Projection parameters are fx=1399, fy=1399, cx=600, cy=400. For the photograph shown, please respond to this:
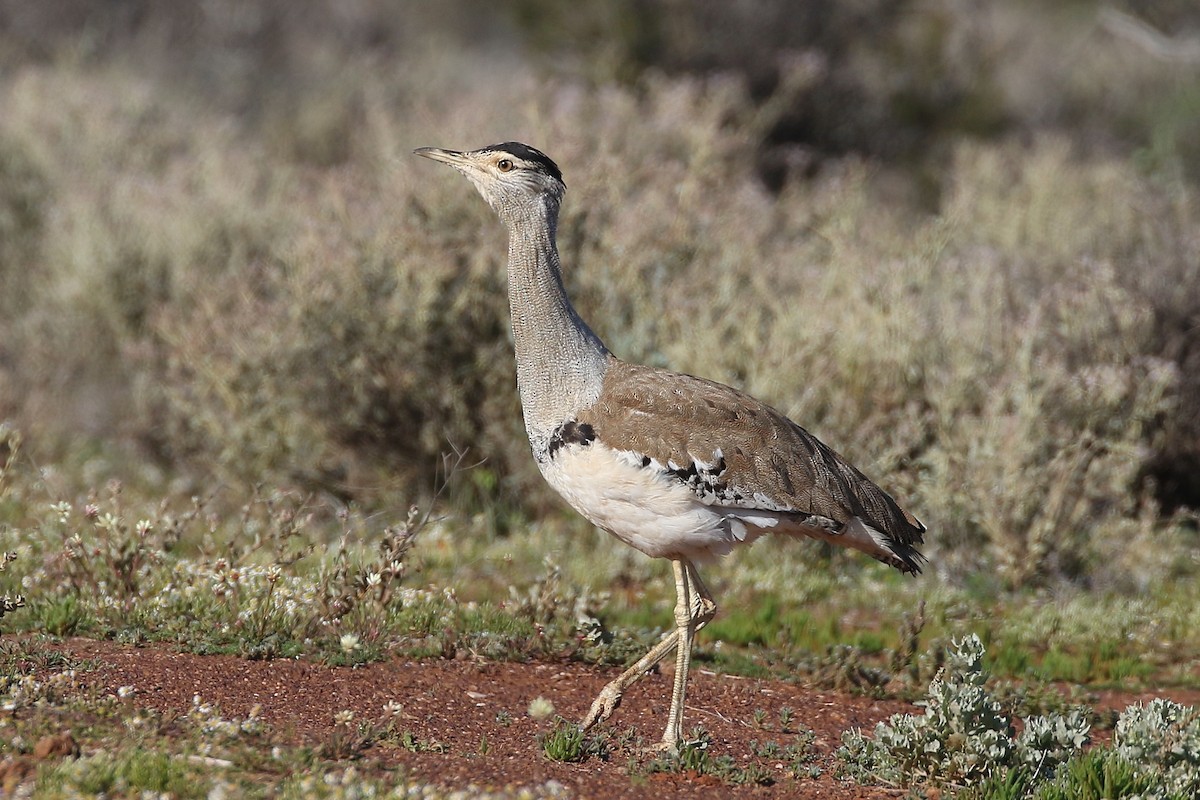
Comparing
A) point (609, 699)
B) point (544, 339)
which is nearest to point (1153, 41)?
point (544, 339)

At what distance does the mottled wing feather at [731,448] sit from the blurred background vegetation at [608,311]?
1849mm

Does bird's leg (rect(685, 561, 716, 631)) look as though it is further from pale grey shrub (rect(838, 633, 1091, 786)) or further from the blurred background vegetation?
the blurred background vegetation

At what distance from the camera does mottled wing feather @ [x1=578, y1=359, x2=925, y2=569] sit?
4.19 metres

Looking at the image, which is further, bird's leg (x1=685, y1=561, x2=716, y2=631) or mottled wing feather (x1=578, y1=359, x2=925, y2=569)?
bird's leg (x1=685, y1=561, x2=716, y2=631)

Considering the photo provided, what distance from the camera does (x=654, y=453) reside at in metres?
4.12

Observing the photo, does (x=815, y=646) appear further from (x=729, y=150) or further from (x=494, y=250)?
(x=729, y=150)

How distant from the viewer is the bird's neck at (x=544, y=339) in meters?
4.30

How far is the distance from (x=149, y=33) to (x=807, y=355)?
42.1 ft

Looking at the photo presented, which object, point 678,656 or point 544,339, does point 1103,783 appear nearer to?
point 678,656

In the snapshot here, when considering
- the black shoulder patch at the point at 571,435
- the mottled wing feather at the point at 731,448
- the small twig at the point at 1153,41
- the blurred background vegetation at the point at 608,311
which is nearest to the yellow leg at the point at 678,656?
the mottled wing feather at the point at 731,448

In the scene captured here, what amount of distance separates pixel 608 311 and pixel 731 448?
280 cm

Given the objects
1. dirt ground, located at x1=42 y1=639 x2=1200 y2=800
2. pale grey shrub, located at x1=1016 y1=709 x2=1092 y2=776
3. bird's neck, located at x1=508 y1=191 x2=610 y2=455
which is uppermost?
bird's neck, located at x1=508 y1=191 x2=610 y2=455

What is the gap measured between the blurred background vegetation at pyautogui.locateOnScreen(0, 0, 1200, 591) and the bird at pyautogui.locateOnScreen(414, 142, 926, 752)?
5.44 ft

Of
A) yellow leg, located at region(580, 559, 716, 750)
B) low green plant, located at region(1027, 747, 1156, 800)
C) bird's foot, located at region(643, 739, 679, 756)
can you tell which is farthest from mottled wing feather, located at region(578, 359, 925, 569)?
low green plant, located at region(1027, 747, 1156, 800)
